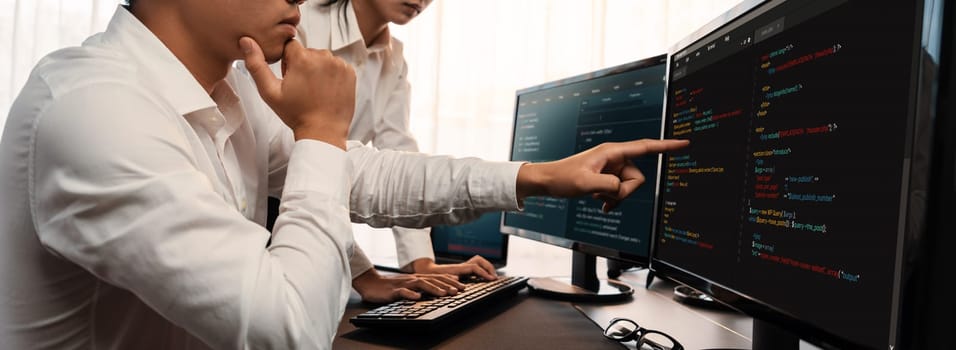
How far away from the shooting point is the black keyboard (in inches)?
30.8

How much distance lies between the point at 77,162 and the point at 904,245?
0.60 m

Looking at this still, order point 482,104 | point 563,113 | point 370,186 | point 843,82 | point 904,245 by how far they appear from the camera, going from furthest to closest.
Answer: point 482,104 < point 563,113 < point 370,186 < point 843,82 < point 904,245

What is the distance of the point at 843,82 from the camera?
491 millimetres

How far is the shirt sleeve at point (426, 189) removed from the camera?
35.0 inches

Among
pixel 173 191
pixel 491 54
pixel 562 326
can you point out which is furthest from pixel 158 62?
pixel 491 54

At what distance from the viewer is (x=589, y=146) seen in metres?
1.12

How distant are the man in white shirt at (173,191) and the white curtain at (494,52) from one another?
1856mm

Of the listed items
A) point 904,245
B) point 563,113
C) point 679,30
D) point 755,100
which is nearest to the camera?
Answer: point 904,245

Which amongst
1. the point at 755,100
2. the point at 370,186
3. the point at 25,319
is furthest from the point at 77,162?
the point at 755,100

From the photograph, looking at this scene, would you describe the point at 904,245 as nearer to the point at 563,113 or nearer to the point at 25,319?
the point at 25,319

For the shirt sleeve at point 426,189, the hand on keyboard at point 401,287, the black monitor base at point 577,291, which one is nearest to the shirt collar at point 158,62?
the shirt sleeve at point 426,189

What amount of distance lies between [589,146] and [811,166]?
0.60 m

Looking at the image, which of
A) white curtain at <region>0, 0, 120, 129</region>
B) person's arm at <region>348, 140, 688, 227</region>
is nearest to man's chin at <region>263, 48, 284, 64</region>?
person's arm at <region>348, 140, 688, 227</region>

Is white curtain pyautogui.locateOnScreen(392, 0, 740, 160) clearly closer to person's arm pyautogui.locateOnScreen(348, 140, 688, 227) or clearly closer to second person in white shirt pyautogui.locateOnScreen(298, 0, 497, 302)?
second person in white shirt pyautogui.locateOnScreen(298, 0, 497, 302)
